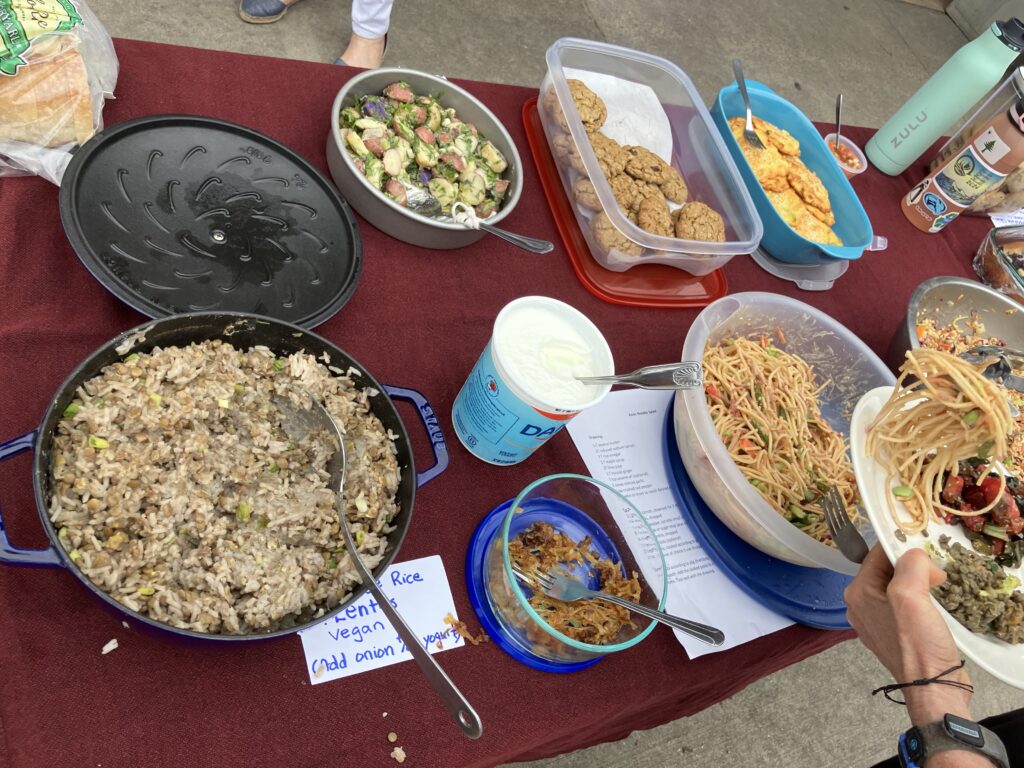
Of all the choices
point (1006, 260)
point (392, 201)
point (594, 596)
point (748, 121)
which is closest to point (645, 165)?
point (748, 121)

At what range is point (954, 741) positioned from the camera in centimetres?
89

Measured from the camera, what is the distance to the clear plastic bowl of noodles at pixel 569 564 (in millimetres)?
962

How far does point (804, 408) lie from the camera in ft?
4.55

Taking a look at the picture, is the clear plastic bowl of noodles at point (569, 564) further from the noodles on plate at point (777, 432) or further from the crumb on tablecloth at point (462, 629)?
the noodles on plate at point (777, 432)

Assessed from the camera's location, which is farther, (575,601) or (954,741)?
(575,601)

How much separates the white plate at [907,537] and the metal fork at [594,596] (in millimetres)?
288

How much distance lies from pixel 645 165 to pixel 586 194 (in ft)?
0.65

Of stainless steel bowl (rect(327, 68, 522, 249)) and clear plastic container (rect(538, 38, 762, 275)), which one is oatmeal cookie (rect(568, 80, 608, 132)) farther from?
stainless steel bowl (rect(327, 68, 522, 249))

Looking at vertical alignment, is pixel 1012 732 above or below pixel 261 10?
above

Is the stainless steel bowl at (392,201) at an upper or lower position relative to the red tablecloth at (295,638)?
upper

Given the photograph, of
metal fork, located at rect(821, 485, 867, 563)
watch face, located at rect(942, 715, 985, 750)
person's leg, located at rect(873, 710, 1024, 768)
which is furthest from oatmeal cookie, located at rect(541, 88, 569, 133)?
person's leg, located at rect(873, 710, 1024, 768)

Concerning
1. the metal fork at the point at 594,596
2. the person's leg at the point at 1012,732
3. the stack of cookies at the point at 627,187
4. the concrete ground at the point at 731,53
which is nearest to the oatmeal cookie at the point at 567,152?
the stack of cookies at the point at 627,187

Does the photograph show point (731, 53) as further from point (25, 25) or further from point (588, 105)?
point (25, 25)

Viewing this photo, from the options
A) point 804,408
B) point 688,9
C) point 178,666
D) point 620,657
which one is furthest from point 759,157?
point 688,9
